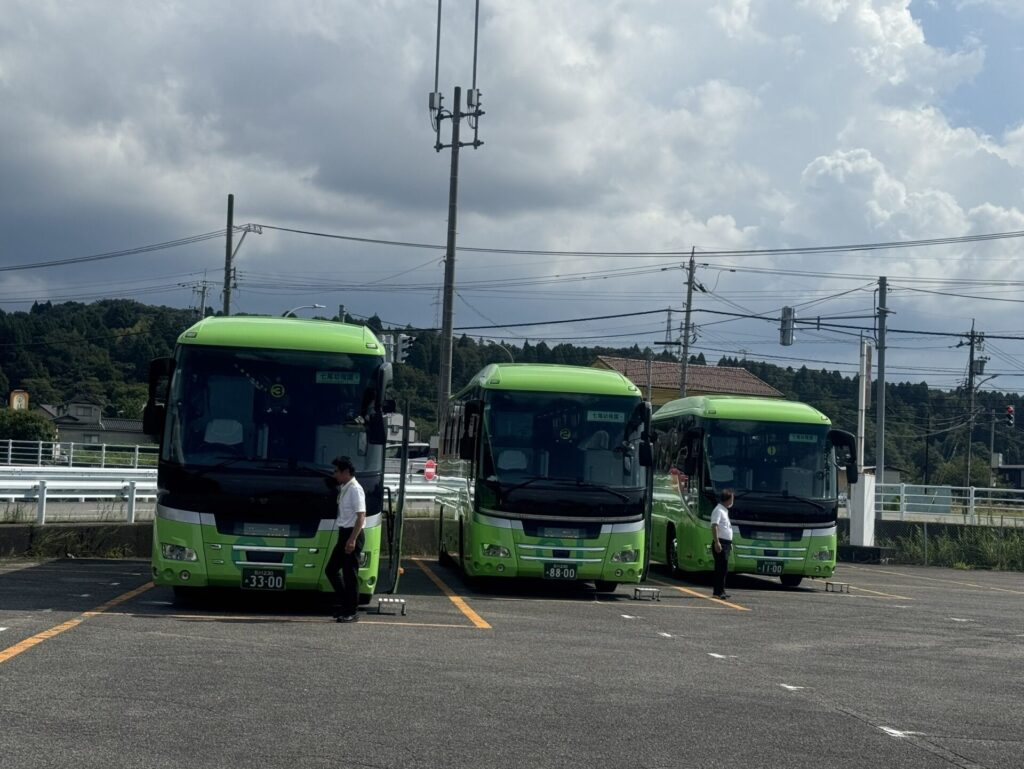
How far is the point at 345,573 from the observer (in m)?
14.1

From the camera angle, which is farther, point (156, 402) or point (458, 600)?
point (458, 600)

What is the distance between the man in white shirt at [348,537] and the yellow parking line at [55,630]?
2.52 m

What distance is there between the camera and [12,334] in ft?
353

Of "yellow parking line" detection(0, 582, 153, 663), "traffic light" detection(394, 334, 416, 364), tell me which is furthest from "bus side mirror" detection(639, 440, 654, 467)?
"traffic light" detection(394, 334, 416, 364)

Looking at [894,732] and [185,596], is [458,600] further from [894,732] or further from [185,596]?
[894,732]

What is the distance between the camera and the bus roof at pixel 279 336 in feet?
49.4

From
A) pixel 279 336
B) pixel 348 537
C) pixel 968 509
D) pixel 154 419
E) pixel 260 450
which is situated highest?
pixel 279 336

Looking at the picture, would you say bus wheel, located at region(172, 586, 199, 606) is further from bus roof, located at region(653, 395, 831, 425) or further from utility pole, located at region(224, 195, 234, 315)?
utility pole, located at region(224, 195, 234, 315)

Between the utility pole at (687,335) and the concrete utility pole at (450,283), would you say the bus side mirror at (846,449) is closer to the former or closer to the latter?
the concrete utility pole at (450,283)

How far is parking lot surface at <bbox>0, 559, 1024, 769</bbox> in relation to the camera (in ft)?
25.1

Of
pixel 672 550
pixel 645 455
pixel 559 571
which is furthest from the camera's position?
pixel 672 550

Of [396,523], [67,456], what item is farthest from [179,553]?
[67,456]

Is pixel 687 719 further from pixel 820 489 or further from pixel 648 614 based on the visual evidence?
pixel 820 489

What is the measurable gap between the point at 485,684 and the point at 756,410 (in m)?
13.5
